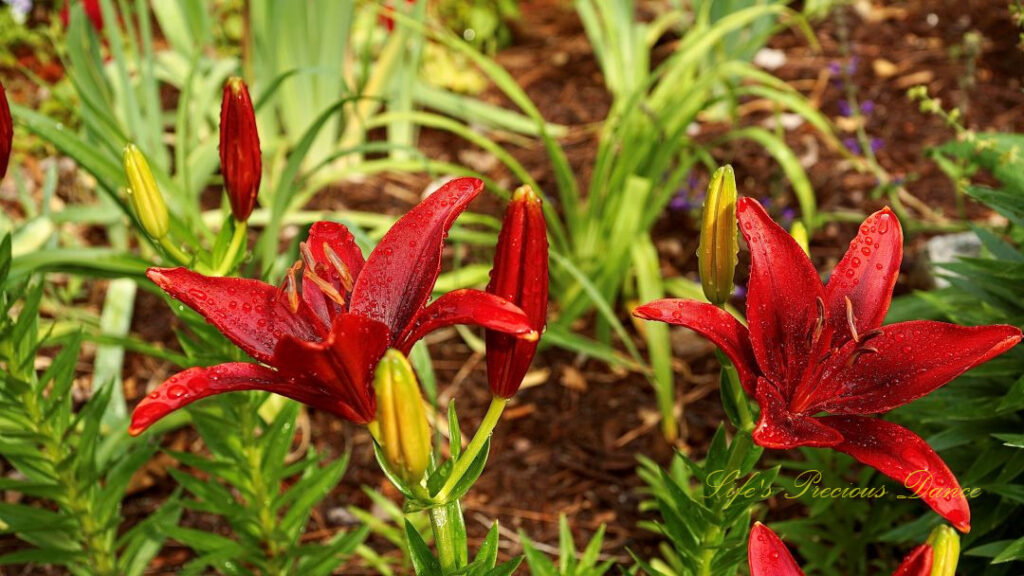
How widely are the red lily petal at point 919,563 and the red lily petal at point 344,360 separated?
46 centimetres

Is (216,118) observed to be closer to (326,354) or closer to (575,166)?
(575,166)

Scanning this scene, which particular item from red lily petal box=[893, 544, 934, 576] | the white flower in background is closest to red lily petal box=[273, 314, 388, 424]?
red lily petal box=[893, 544, 934, 576]

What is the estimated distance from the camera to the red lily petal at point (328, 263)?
1.00 meters

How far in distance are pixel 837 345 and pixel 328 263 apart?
0.51m

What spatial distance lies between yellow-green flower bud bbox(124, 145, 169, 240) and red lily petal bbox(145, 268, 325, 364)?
22 cm

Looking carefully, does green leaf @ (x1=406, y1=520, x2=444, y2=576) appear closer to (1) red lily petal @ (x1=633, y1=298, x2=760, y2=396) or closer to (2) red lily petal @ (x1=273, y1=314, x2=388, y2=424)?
(2) red lily petal @ (x1=273, y1=314, x2=388, y2=424)

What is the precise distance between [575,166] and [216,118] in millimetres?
1034

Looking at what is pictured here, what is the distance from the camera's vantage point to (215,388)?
85 cm

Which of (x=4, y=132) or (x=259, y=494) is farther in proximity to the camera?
(x=259, y=494)

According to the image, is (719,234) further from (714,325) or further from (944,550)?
(944,550)

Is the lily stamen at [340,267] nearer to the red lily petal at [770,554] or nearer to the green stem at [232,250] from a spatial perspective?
the green stem at [232,250]

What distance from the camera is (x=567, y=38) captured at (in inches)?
142

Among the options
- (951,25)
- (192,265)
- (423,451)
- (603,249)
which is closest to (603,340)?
(603,249)

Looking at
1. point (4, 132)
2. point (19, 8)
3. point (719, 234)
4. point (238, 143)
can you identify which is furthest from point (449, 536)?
point (19, 8)
